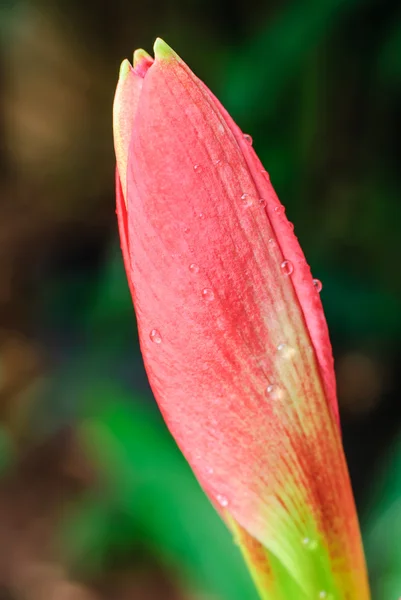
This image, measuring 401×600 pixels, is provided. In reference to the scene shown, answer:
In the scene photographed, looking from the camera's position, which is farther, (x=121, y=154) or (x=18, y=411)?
(x=18, y=411)

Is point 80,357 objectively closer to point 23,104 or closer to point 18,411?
point 18,411

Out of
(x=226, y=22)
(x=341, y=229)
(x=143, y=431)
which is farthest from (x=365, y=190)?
(x=143, y=431)

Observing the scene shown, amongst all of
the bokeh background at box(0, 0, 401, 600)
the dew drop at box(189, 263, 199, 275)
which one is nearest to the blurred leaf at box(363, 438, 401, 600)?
the bokeh background at box(0, 0, 401, 600)

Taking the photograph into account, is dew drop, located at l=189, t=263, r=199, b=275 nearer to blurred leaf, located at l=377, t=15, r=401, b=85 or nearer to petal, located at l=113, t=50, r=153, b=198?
petal, located at l=113, t=50, r=153, b=198

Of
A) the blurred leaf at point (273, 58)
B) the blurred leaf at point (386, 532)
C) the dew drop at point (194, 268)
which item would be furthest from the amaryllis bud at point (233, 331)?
the blurred leaf at point (273, 58)

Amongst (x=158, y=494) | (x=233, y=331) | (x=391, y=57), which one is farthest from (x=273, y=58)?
(x=233, y=331)

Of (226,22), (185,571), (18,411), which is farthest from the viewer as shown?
(18,411)

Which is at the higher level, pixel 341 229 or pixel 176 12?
pixel 176 12

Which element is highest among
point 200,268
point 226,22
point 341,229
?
point 226,22
